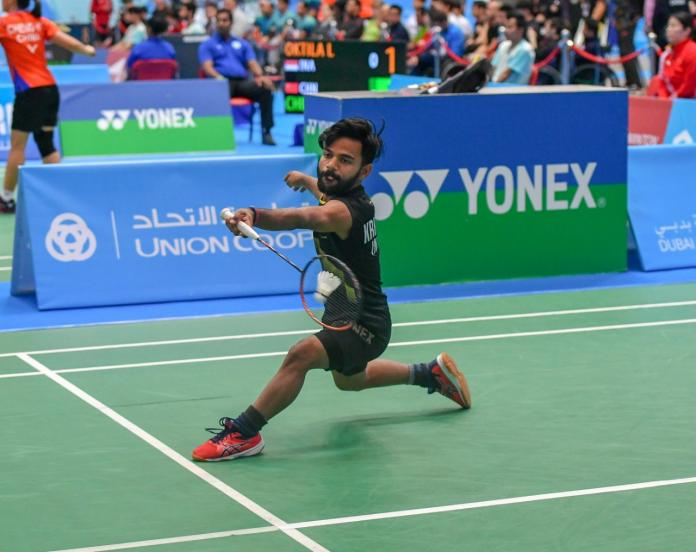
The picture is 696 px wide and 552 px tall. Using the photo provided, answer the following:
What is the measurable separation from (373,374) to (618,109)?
183 inches

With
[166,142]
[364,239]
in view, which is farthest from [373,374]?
[166,142]

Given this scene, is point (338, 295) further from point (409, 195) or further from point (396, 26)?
point (396, 26)

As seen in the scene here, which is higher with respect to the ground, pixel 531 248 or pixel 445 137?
pixel 445 137

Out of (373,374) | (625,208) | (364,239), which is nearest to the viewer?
(364,239)

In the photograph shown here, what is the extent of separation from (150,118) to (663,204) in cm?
934

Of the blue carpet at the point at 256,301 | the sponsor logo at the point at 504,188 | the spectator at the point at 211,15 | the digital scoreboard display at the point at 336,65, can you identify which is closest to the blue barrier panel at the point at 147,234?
the blue carpet at the point at 256,301

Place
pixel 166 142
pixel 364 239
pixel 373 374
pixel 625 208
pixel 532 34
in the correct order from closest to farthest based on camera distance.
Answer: pixel 364 239, pixel 373 374, pixel 625 208, pixel 166 142, pixel 532 34

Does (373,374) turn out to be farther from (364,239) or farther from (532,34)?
(532,34)

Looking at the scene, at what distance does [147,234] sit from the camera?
31.3 ft

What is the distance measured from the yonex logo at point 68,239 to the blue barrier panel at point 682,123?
6.81 meters

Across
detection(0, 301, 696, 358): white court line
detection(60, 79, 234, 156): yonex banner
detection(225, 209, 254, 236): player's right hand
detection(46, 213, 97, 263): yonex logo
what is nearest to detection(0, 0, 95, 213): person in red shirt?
detection(46, 213, 97, 263): yonex logo

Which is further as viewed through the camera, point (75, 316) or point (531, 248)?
point (531, 248)

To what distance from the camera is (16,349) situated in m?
8.16

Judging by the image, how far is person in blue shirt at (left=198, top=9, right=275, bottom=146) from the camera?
65.8 feet
